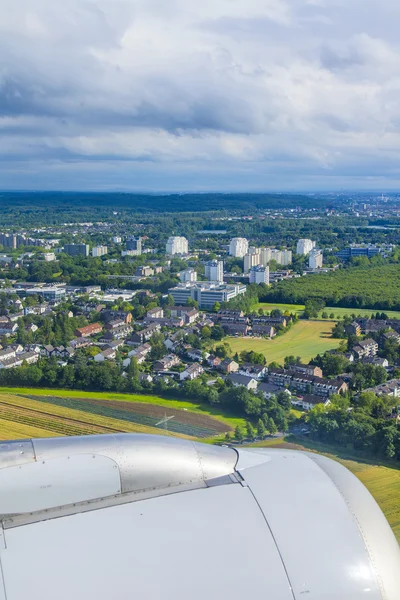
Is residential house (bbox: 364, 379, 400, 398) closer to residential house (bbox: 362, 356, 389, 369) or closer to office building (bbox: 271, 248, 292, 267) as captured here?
residential house (bbox: 362, 356, 389, 369)

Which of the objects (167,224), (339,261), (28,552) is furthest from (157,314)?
(167,224)

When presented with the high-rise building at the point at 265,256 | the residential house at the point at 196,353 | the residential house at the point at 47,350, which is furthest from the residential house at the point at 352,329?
the high-rise building at the point at 265,256

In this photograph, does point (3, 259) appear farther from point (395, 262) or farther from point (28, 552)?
point (28, 552)

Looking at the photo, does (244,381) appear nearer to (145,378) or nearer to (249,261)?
(145,378)

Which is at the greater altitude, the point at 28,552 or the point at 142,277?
the point at 28,552

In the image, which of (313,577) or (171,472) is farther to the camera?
(171,472)

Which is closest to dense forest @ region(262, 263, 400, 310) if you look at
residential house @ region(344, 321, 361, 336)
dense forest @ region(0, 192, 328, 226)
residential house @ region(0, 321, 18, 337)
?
residential house @ region(344, 321, 361, 336)

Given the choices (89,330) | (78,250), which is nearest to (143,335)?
(89,330)
